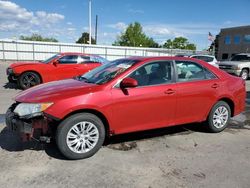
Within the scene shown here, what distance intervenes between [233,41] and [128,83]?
51.2 metres

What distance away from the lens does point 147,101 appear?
468cm

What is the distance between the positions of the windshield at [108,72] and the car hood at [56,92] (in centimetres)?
23

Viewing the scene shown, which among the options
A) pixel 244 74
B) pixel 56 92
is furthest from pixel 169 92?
pixel 244 74

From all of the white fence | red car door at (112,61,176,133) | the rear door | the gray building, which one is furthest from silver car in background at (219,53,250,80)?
the gray building

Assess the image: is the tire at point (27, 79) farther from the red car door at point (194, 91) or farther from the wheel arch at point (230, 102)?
the wheel arch at point (230, 102)

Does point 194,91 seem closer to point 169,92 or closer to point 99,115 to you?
point 169,92

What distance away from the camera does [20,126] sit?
13.4ft

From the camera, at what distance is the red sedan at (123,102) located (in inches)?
161

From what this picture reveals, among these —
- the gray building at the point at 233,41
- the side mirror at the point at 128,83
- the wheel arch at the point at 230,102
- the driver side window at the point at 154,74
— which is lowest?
the wheel arch at the point at 230,102

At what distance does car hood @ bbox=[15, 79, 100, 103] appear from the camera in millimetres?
4137

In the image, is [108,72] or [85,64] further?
[85,64]

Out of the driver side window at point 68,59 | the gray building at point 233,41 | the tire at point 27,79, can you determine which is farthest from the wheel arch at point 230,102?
the gray building at point 233,41

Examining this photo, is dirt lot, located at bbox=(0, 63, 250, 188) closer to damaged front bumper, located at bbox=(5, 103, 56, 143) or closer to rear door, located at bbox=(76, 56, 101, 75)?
damaged front bumper, located at bbox=(5, 103, 56, 143)

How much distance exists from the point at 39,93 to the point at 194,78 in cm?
280
